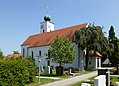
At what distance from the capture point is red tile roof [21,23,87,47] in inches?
2002

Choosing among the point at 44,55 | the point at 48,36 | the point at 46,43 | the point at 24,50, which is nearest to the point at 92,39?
the point at 46,43

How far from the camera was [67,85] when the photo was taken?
19656 millimetres

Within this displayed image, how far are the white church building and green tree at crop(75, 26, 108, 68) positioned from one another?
419cm

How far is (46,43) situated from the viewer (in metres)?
56.1

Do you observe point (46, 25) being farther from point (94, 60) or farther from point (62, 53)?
point (62, 53)

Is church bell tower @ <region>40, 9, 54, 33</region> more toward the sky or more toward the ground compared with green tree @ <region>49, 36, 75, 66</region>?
more toward the sky

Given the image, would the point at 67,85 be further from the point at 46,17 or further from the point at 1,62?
the point at 46,17

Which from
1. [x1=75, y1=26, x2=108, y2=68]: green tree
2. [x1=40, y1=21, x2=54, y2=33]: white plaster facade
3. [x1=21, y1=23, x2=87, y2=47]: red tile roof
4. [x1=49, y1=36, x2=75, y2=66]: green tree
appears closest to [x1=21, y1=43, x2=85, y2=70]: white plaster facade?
[x1=21, y1=23, x2=87, y2=47]: red tile roof

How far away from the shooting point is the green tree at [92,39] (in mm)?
41700

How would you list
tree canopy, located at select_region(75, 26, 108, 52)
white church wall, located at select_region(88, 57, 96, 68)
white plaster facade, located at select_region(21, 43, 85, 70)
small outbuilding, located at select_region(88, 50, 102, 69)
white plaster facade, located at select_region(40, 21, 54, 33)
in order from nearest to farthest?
tree canopy, located at select_region(75, 26, 108, 52) → white plaster facade, located at select_region(21, 43, 85, 70) → small outbuilding, located at select_region(88, 50, 102, 69) → white church wall, located at select_region(88, 57, 96, 68) → white plaster facade, located at select_region(40, 21, 54, 33)

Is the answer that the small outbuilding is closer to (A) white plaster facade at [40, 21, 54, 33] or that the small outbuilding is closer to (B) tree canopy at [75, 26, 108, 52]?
(B) tree canopy at [75, 26, 108, 52]

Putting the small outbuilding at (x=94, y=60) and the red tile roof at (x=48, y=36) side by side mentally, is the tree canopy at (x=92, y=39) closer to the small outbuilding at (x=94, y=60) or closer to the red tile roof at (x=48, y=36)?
the red tile roof at (x=48, y=36)

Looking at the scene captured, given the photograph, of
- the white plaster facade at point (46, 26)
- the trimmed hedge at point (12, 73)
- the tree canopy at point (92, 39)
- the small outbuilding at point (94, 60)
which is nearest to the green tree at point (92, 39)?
the tree canopy at point (92, 39)

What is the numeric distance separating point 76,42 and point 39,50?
16636mm
